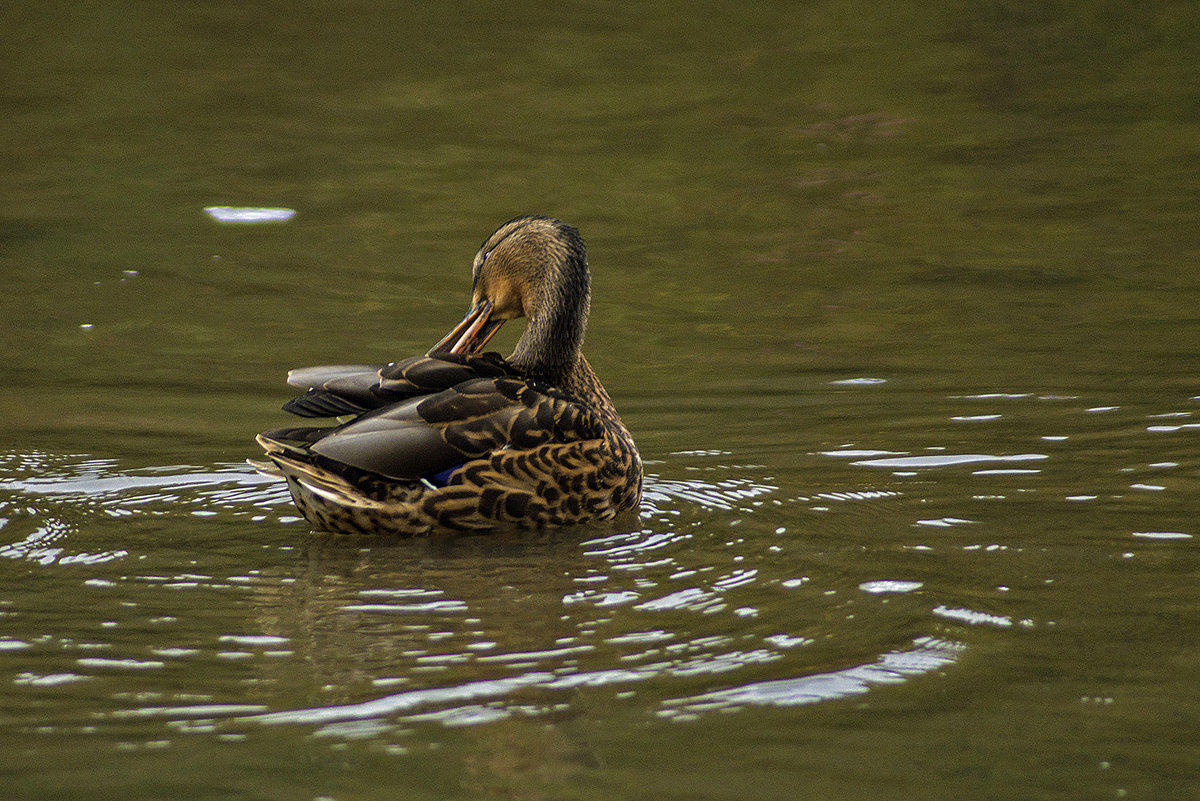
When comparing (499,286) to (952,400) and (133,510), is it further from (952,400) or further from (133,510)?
(952,400)

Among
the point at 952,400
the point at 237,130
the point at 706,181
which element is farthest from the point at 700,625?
the point at 237,130

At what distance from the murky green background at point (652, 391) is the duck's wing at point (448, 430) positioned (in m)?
0.33

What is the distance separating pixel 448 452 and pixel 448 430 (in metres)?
0.08

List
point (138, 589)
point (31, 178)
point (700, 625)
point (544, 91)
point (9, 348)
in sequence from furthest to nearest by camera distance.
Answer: point (544, 91) → point (31, 178) → point (9, 348) → point (138, 589) → point (700, 625)

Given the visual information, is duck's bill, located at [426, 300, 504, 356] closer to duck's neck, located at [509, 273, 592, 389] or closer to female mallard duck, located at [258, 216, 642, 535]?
duck's neck, located at [509, 273, 592, 389]

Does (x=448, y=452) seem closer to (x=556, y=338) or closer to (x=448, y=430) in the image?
(x=448, y=430)

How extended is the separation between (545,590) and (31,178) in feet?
32.2

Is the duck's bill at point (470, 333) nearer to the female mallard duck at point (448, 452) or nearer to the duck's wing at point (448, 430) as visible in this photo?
the female mallard duck at point (448, 452)

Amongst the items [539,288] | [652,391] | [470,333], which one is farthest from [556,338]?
[652,391]

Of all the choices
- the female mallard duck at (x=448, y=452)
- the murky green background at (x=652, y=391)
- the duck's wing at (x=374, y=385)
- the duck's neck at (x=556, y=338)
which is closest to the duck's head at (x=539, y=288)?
the duck's neck at (x=556, y=338)

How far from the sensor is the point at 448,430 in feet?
19.7

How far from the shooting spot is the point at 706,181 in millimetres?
14055

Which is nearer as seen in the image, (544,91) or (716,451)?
(716,451)

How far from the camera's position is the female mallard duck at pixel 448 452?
5.98 meters
